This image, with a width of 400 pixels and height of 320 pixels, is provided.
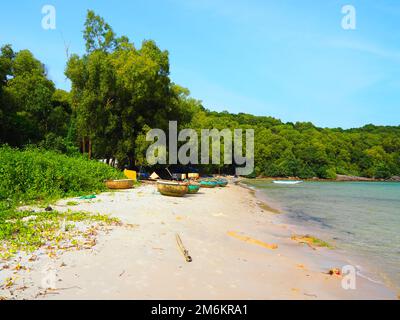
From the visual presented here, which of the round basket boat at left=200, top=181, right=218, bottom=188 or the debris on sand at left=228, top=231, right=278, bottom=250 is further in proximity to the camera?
the round basket boat at left=200, top=181, right=218, bottom=188

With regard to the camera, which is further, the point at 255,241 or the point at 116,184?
the point at 116,184

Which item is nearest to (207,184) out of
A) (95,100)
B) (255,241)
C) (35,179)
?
(95,100)

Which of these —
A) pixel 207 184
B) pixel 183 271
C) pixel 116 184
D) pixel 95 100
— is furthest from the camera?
pixel 207 184

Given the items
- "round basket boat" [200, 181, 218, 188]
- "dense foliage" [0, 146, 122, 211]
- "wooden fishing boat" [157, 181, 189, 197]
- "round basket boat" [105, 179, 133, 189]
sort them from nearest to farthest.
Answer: "dense foliage" [0, 146, 122, 211] → "wooden fishing boat" [157, 181, 189, 197] → "round basket boat" [105, 179, 133, 189] → "round basket boat" [200, 181, 218, 188]

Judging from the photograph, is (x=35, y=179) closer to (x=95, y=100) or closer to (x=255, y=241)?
(x=255, y=241)

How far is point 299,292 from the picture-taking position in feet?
20.1

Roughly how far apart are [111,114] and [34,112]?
8.98m

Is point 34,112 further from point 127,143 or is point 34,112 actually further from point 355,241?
point 355,241

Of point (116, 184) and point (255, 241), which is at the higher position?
point (116, 184)

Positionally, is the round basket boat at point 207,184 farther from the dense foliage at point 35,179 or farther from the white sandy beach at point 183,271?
the white sandy beach at point 183,271

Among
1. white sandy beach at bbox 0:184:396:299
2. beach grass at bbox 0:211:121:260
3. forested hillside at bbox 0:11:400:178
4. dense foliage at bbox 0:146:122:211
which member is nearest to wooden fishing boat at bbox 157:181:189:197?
dense foliage at bbox 0:146:122:211

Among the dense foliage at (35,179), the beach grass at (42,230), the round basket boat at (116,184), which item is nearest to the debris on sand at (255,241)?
the beach grass at (42,230)

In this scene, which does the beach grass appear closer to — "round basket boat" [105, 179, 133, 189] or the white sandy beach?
the white sandy beach

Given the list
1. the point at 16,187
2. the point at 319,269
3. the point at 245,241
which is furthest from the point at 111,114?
the point at 319,269
